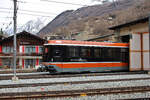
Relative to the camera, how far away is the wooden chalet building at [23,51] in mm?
36562

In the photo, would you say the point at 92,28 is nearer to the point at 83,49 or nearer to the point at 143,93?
the point at 83,49

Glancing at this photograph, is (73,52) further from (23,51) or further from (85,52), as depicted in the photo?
(23,51)

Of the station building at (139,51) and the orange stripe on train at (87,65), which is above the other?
the station building at (139,51)

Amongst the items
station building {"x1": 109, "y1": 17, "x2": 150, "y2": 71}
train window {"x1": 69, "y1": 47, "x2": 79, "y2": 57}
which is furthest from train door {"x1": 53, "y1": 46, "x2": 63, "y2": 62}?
station building {"x1": 109, "y1": 17, "x2": 150, "y2": 71}

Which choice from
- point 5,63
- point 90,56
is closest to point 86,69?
point 90,56

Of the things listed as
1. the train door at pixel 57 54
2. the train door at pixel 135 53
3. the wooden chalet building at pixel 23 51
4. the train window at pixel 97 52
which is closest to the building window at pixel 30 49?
the wooden chalet building at pixel 23 51

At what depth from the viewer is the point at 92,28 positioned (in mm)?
92438

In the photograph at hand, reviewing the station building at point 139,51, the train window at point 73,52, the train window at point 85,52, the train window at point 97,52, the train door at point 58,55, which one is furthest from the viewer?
the station building at point 139,51

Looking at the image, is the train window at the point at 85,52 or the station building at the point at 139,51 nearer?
the train window at the point at 85,52

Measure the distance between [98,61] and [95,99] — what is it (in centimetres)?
1070

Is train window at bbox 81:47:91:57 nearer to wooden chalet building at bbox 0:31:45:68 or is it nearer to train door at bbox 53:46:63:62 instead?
train door at bbox 53:46:63:62

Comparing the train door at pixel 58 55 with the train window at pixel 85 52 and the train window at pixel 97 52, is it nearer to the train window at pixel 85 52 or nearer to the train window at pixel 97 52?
the train window at pixel 85 52

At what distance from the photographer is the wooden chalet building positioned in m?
36.6

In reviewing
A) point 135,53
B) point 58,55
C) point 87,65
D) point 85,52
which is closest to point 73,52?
point 85,52
